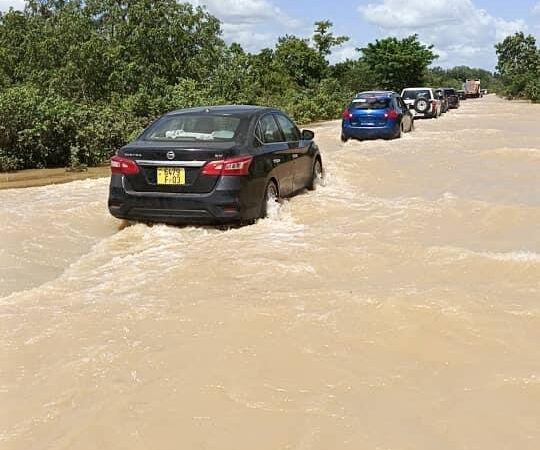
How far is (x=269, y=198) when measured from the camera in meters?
8.10

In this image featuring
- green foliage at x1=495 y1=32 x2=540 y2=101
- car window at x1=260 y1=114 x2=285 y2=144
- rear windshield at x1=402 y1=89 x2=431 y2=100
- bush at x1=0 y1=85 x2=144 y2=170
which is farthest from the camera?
green foliage at x1=495 y1=32 x2=540 y2=101

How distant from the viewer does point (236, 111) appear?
834 centimetres

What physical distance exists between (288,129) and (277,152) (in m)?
1.03

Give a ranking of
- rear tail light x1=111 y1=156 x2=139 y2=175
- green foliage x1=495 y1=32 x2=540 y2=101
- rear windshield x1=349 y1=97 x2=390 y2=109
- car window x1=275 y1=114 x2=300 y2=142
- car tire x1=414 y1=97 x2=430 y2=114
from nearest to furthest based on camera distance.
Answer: rear tail light x1=111 y1=156 x2=139 y2=175 < car window x1=275 y1=114 x2=300 y2=142 < rear windshield x1=349 y1=97 x2=390 y2=109 < car tire x1=414 y1=97 x2=430 y2=114 < green foliage x1=495 y1=32 x2=540 y2=101

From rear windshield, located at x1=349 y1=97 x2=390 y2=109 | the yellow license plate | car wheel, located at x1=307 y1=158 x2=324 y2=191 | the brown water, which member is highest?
rear windshield, located at x1=349 y1=97 x2=390 y2=109

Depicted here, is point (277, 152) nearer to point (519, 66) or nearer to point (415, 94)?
point (415, 94)

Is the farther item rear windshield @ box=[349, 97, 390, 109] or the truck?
the truck

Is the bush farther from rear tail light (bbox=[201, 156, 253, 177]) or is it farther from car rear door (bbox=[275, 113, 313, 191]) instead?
rear tail light (bbox=[201, 156, 253, 177])

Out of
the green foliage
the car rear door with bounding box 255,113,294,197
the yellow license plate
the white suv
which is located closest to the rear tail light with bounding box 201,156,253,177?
the yellow license plate

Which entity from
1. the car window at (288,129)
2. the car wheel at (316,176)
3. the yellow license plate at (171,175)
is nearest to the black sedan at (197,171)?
the yellow license plate at (171,175)

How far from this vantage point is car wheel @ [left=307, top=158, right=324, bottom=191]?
10344 mm

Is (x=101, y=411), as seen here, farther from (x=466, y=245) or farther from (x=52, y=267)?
(x=466, y=245)

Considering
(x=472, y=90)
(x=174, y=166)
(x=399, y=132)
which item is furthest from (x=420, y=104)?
(x=472, y=90)

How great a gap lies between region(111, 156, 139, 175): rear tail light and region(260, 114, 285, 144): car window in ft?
5.10
